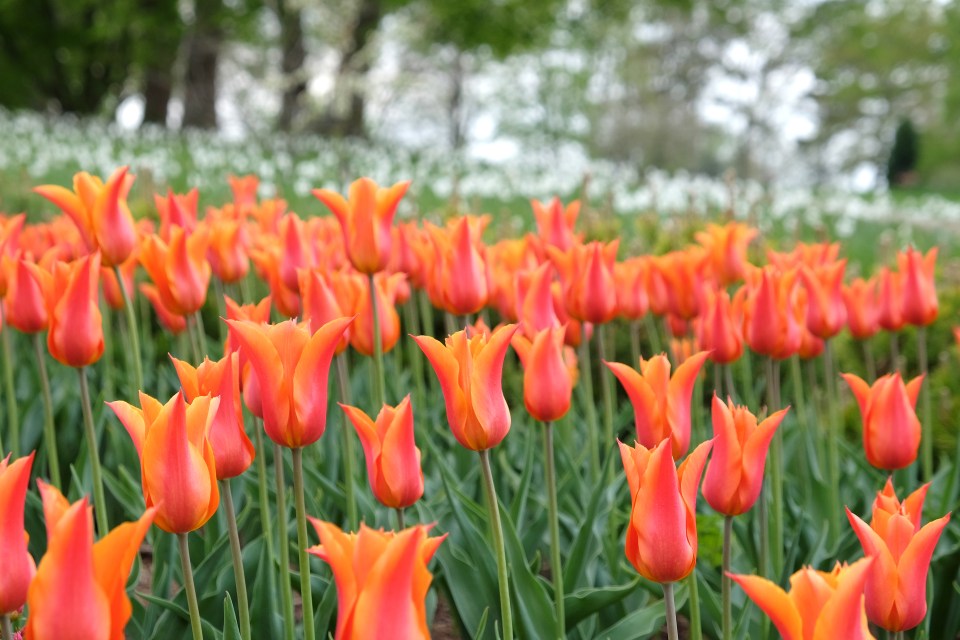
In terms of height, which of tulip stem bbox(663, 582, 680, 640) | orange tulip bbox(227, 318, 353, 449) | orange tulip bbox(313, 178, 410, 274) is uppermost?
orange tulip bbox(313, 178, 410, 274)

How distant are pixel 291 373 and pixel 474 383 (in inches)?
11.2

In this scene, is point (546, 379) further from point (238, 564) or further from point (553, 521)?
point (238, 564)

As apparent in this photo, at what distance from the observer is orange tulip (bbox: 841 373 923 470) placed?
6.62 feet

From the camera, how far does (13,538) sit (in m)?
1.15

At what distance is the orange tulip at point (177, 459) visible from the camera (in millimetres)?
1258

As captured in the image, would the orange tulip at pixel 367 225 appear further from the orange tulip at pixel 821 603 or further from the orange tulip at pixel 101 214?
the orange tulip at pixel 821 603

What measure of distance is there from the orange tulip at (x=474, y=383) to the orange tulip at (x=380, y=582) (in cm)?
53

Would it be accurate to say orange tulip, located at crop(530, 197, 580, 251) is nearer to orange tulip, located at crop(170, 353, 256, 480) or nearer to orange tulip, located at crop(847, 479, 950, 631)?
orange tulip, located at crop(170, 353, 256, 480)

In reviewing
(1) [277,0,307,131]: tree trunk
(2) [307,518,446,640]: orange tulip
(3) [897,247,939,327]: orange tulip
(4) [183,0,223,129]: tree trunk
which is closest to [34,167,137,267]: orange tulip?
(2) [307,518,446,640]: orange tulip

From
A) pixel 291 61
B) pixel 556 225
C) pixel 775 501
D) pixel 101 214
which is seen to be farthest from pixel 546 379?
pixel 291 61

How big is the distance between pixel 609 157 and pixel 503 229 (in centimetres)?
3543

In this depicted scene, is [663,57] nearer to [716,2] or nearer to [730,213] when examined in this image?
[716,2]

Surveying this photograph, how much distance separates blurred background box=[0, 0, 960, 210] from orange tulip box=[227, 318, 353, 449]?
534cm

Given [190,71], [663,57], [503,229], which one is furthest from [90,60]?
[503,229]
